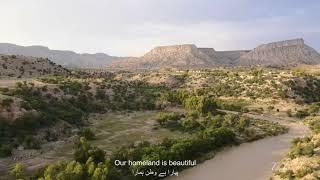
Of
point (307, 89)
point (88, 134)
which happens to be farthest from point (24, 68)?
point (307, 89)

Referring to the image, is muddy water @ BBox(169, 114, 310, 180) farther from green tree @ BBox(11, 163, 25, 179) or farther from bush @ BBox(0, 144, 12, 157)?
bush @ BBox(0, 144, 12, 157)

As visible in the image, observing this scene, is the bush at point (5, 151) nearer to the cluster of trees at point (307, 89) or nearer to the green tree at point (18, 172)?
the green tree at point (18, 172)

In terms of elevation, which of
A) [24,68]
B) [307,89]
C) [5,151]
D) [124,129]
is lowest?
[124,129]

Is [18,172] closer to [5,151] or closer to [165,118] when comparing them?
[5,151]

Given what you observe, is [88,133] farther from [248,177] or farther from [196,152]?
[248,177]

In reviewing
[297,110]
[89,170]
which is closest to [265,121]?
[297,110]

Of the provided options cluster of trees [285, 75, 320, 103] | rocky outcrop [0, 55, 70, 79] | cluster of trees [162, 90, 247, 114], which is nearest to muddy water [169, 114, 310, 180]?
cluster of trees [162, 90, 247, 114]

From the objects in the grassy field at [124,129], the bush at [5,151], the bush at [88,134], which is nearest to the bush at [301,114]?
the grassy field at [124,129]
